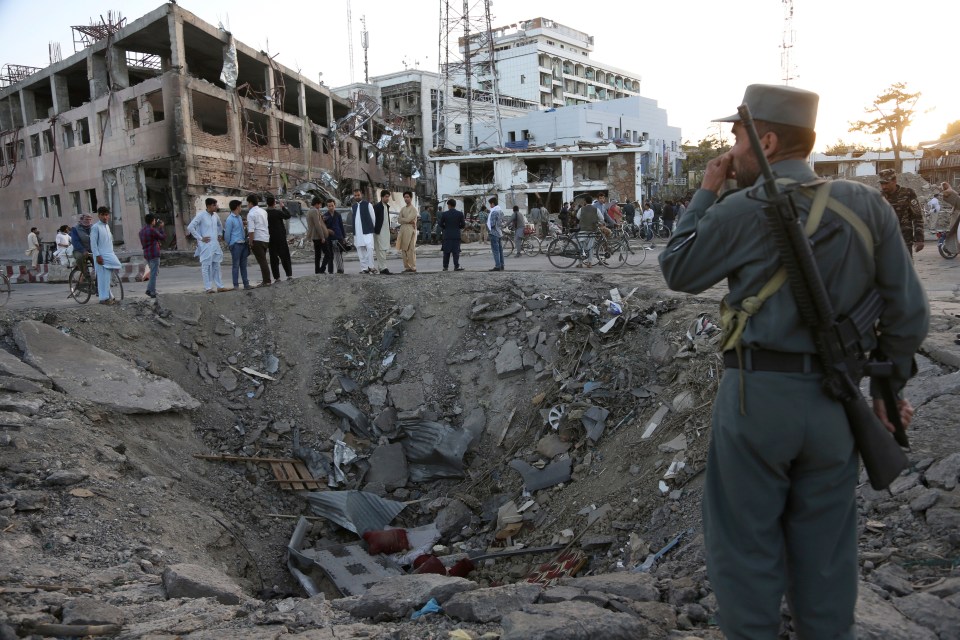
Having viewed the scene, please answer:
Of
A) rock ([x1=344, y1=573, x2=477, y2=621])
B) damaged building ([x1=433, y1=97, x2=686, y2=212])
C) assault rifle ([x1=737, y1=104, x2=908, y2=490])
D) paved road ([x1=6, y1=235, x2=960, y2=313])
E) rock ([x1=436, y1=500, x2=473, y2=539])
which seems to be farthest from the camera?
damaged building ([x1=433, y1=97, x2=686, y2=212])

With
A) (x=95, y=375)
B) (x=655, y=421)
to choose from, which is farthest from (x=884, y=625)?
(x=95, y=375)

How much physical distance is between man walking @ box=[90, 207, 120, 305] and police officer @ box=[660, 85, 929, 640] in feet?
31.9

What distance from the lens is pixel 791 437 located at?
1.84 meters

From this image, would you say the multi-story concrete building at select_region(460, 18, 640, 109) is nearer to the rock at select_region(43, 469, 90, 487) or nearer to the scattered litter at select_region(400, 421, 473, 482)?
the scattered litter at select_region(400, 421, 473, 482)

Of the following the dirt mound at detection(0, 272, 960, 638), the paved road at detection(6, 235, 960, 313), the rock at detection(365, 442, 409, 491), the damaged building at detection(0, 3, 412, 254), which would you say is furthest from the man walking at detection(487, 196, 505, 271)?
the damaged building at detection(0, 3, 412, 254)

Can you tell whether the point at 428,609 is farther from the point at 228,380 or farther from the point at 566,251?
the point at 566,251

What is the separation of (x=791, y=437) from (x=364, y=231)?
10837mm

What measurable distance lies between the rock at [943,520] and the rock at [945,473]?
219 millimetres

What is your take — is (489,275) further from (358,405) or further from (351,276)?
(358,405)

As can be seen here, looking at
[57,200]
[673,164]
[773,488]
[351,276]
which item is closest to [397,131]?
[57,200]

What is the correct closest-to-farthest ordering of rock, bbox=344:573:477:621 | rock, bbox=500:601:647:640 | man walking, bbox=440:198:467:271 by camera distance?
rock, bbox=500:601:647:640 → rock, bbox=344:573:477:621 → man walking, bbox=440:198:467:271

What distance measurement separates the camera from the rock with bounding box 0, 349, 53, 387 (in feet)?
22.1

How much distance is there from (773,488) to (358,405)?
24.5 ft

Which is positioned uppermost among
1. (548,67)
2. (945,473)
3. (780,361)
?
(548,67)
